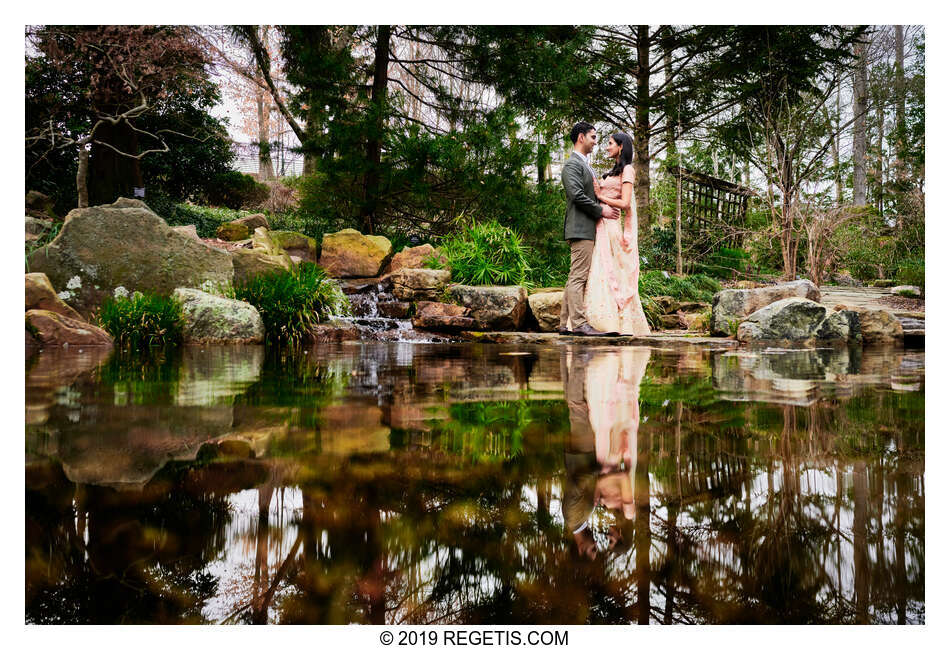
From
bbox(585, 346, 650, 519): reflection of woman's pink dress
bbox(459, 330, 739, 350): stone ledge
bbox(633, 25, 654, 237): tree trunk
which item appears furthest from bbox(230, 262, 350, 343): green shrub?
bbox(633, 25, 654, 237): tree trunk

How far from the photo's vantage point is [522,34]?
942 cm

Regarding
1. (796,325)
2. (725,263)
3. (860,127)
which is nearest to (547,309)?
(796,325)

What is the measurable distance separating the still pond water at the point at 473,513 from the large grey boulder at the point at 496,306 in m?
5.31

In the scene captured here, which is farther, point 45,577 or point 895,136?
point 895,136

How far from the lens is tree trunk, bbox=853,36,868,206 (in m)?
11.4

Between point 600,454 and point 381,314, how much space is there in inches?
281

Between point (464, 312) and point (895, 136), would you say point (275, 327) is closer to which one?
point (464, 312)

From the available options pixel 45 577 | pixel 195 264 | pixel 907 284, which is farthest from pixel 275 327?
pixel 907 284

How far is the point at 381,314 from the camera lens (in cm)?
859

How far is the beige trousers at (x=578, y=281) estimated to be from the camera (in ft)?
20.5

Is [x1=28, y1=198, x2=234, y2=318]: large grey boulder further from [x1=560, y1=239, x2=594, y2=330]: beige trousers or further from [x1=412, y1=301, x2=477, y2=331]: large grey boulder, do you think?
[x1=560, y1=239, x2=594, y2=330]: beige trousers

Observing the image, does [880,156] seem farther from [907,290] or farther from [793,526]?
[793,526]

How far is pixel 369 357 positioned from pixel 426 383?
1.73 meters

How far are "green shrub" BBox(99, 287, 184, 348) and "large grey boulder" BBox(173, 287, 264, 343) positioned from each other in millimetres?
113
